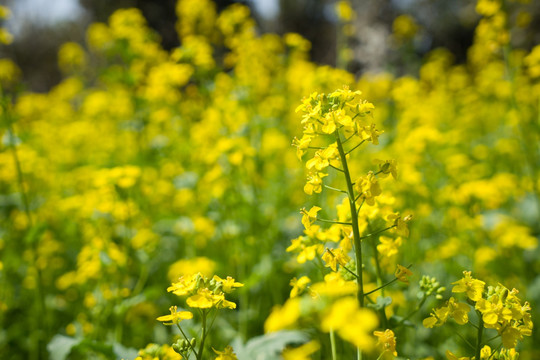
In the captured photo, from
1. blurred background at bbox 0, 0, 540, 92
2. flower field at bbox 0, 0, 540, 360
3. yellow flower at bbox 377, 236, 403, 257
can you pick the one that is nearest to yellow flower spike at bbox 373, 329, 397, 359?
flower field at bbox 0, 0, 540, 360

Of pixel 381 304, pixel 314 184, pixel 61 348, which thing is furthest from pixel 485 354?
pixel 61 348

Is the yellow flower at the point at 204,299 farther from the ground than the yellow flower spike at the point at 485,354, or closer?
farther from the ground

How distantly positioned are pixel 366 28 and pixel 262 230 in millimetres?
7696

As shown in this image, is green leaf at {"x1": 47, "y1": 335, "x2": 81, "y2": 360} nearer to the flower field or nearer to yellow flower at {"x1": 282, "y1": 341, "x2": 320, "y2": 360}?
the flower field

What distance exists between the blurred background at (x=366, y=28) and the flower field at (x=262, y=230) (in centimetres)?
137

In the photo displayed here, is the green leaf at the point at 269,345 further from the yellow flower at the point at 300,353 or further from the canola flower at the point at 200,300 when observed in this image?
the canola flower at the point at 200,300

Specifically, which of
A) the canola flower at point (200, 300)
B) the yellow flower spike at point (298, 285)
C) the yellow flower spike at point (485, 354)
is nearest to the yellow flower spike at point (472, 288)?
the yellow flower spike at point (485, 354)

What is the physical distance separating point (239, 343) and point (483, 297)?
1002mm

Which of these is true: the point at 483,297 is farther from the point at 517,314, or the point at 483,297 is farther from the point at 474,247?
the point at 474,247

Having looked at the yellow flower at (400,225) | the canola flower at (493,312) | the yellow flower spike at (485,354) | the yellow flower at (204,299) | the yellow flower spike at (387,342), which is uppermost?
the yellow flower at (400,225)

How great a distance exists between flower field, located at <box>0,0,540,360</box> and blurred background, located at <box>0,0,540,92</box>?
4.48 ft

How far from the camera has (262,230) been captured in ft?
12.1

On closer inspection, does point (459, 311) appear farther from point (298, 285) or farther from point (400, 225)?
point (298, 285)

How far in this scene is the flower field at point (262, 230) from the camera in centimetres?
139
